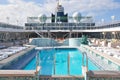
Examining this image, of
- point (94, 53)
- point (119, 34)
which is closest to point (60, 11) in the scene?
point (119, 34)

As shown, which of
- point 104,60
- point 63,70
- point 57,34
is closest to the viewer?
point 63,70

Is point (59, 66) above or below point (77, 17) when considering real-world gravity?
below

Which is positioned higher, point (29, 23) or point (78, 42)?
point (29, 23)

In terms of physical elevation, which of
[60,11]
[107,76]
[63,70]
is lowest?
[63,70]

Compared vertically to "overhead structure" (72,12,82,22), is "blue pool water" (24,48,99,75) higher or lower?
lower

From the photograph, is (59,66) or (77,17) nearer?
(59,66)

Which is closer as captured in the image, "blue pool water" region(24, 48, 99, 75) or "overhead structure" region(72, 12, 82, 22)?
"blue pool water" region(24, 48, 99, 75)

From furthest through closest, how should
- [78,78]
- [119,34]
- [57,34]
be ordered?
[57,34], [119,34], [78,78]

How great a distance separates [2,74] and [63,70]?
15.3ft

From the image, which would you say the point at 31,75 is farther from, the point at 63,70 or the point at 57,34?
the point at 57,34

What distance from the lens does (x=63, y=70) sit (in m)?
9.32

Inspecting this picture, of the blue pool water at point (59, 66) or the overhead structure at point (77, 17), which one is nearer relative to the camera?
the blue pool water at point (59, 66)

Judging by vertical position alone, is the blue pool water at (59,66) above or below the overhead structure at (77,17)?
below

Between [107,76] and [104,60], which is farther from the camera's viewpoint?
[104,60]
